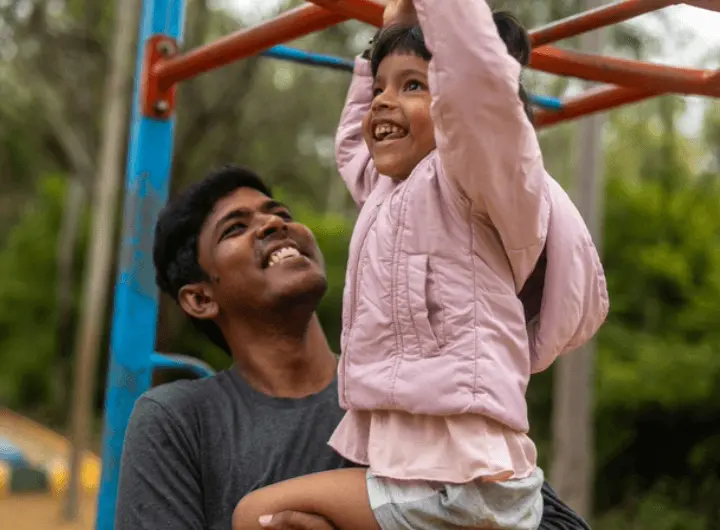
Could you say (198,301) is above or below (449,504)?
above

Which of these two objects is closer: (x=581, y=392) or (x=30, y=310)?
(x=581, y=392)

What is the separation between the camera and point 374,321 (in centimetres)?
142

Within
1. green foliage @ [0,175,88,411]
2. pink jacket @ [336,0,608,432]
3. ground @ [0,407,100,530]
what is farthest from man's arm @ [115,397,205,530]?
green foliage @ [0,175,88,411]

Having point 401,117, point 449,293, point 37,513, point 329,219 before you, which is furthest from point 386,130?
point 329,219

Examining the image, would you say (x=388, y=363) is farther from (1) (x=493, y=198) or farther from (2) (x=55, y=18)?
(2) (x=55, y=18)

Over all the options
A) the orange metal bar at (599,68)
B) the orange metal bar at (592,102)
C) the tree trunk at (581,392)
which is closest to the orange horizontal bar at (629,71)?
the orange metal bar at (599,68)

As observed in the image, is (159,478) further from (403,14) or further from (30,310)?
(30,310)

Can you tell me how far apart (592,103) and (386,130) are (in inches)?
47.8

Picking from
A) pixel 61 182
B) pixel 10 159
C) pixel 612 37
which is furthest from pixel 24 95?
pixel 612 37

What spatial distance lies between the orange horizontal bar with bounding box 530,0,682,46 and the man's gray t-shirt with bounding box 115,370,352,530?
782 mm

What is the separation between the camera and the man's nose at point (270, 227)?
1880 millimetres

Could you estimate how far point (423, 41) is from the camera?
1.40 meters

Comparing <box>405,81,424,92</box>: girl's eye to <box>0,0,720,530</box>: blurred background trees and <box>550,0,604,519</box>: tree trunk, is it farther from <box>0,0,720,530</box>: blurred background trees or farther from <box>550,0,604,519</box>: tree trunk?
<box>0,0,720,530</box>: blurred background trees

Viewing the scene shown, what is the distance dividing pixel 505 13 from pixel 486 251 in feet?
1.17
